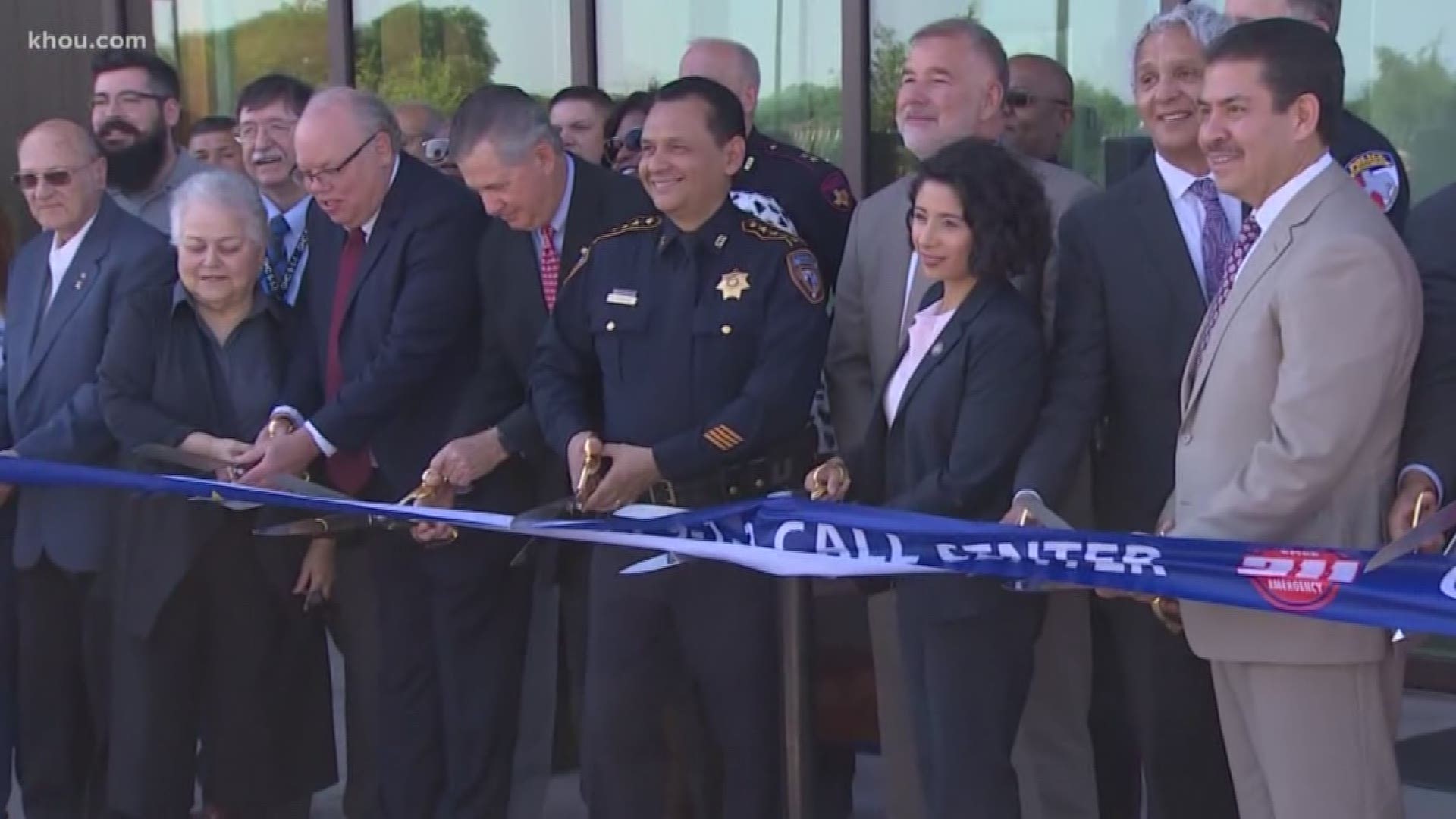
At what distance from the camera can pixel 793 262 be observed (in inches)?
169

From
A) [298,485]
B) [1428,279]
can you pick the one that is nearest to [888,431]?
[1428,279]

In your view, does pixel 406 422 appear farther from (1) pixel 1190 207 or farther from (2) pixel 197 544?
(1) pixel 1190 207

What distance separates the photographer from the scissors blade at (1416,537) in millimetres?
3146

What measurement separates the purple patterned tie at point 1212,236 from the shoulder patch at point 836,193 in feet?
4.04

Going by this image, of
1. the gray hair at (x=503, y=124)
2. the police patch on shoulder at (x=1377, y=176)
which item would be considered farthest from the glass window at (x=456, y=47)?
the police patch on shoulder at (x=1377, y=176)

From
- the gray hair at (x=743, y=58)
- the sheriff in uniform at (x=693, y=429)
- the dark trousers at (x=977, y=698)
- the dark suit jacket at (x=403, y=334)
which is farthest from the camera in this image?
the gray hair at (x=743, y=58)

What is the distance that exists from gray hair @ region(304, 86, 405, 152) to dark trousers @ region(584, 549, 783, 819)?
4.03 ft

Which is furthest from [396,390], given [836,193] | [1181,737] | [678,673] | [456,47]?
[456,47]

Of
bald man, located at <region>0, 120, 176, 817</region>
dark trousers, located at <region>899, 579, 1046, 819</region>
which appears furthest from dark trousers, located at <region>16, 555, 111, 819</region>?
dark trousers, located at <region>899, 579, 1046, 819</region>

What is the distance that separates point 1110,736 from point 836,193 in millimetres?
1481

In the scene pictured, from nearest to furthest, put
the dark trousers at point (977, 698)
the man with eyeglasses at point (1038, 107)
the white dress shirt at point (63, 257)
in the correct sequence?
the dark trousers at point (977, 698) → the white dress shirt at point (63, 257) → the man with eyeglasses at point (1038, 107)

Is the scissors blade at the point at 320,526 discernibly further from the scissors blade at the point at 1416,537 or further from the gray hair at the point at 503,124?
the scissors blade at the point at 1416,537

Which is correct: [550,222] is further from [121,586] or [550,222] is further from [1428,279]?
[1428,279]

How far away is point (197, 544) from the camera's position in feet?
15.9
